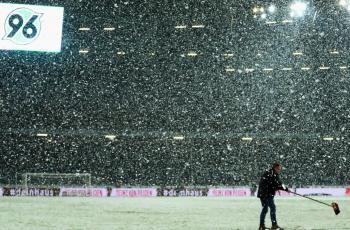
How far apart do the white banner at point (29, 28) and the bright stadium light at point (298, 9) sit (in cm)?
2160

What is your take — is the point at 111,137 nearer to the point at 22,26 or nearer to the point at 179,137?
the point at 179,137

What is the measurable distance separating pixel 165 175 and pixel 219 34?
1374 cm

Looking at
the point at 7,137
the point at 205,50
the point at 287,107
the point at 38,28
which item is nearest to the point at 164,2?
the point at 205,50

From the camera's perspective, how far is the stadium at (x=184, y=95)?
42.5 metres

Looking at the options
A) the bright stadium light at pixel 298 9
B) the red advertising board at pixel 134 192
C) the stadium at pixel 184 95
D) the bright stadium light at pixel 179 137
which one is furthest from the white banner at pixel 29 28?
the bright stadium light at pixel 298 9

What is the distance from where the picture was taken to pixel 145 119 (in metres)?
45.0

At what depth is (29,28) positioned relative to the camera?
2467cm

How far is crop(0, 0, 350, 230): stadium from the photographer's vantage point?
42.5 meters

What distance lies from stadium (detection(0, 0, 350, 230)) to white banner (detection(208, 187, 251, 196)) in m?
4.15

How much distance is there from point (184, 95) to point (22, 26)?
2316 centimetres

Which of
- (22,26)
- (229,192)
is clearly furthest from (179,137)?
(22,26)

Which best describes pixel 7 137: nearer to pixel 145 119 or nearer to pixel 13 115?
pixel 13 115

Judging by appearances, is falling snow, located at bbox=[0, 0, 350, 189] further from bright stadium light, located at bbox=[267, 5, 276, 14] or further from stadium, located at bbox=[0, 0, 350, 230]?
bright stadium light, located at bbox=[267, 5, 276, 14]

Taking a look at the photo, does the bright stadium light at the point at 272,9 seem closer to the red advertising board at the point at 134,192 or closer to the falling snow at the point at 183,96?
the falling snow at the point at 183,96
